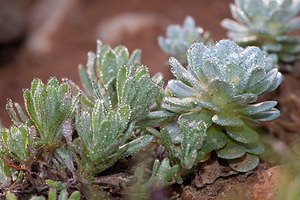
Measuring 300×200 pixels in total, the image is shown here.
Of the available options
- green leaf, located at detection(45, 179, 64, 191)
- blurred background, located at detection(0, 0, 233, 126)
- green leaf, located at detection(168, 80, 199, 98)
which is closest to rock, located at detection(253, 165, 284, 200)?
green leaf, located at detection(168, 80, 199, 98)

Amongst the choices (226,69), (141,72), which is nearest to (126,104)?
(141,72)

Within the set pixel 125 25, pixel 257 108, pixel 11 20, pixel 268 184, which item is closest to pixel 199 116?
pixel 257 108

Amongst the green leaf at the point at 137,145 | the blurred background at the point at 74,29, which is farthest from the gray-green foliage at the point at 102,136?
the blurred background at the point at 74,29

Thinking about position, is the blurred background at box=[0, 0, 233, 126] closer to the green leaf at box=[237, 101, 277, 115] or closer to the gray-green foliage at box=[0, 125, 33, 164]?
the green leaf at box=[237, 101, 277, 115]

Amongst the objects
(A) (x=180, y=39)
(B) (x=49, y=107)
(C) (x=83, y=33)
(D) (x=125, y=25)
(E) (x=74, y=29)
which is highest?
(E) (x=74, y=29)

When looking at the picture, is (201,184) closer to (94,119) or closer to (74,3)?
(94,119)

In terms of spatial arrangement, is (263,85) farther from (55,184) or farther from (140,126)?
(55,184)
